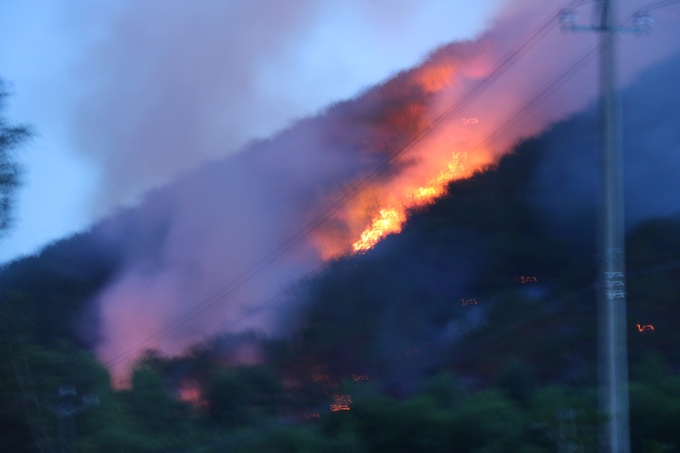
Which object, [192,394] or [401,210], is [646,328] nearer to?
[401,210]

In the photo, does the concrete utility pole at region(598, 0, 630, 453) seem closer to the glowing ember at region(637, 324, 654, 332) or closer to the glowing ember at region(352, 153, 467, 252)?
the glowing ember at region(637, 324, 654, 332)

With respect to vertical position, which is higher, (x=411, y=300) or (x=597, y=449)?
(x=411, y=300)

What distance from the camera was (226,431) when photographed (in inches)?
481

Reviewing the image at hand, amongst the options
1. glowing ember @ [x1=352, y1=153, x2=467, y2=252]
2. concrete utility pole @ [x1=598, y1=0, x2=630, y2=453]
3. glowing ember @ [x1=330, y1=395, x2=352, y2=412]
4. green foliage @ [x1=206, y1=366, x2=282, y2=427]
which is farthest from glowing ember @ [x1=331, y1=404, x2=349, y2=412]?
glowing ember @ [x1=352, y1=153, x2=467, y2=252]

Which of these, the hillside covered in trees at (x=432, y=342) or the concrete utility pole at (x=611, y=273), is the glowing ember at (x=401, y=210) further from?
the concrete utility pole at (x=611, y=273)

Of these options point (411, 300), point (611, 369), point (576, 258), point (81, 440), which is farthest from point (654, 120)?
point (81, 440)

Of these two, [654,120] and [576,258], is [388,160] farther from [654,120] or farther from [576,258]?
[654,120]

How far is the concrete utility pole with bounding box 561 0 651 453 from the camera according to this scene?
9.36 meters

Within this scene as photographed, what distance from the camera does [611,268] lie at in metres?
9.52

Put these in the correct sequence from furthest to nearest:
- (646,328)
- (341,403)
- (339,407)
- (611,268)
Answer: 1. (646,328)
2. (341,403)
3. (339,407)
4. (611,268)

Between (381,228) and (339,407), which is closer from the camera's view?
(339,407)

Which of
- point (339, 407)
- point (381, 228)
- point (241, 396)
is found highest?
point (381, 228)

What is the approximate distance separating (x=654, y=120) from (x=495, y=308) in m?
9.29

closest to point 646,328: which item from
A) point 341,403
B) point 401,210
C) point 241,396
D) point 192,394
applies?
point 401,210
